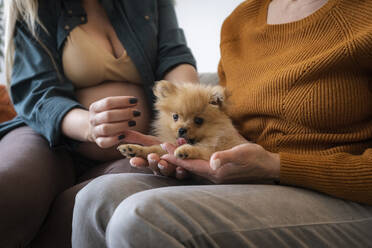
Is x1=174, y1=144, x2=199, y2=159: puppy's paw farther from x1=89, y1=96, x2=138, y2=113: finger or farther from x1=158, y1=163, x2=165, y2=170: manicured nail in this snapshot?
x1=89, y1=96, x2=138, y2=113: finger

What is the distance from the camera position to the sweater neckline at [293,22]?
3.39 feet

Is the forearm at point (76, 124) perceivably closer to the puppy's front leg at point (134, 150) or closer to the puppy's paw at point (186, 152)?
the puppy's front leg at point (134, 150)

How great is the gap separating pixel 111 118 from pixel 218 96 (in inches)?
17.9

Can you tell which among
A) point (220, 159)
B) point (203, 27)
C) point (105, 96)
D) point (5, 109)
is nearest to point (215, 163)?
point (220, 159)

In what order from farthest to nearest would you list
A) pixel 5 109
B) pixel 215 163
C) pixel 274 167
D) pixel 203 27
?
pixel 203 27
pixel 5 109
pixel 274 167
pixel 215 163

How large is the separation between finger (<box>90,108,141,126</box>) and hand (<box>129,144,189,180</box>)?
15cm

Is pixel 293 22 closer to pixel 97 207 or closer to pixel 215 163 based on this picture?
pixel 215 163

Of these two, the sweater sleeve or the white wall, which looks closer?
the sweater sleeve

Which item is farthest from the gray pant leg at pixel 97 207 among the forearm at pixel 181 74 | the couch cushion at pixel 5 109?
the couch cushion at pixel 5 109

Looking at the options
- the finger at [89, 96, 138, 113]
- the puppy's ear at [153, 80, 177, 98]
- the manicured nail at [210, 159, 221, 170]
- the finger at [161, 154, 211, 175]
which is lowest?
the finger at [161, 154, 211, 175]

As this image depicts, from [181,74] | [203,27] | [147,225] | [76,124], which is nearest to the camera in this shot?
[147,225]

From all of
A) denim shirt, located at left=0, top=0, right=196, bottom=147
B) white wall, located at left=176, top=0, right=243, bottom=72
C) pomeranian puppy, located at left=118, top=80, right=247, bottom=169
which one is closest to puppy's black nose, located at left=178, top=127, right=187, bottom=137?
pomeranian puppy, located at left=118, top=80, right=247, bottom=169

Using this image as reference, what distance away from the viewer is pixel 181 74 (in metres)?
1.52

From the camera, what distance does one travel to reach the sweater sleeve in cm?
82
